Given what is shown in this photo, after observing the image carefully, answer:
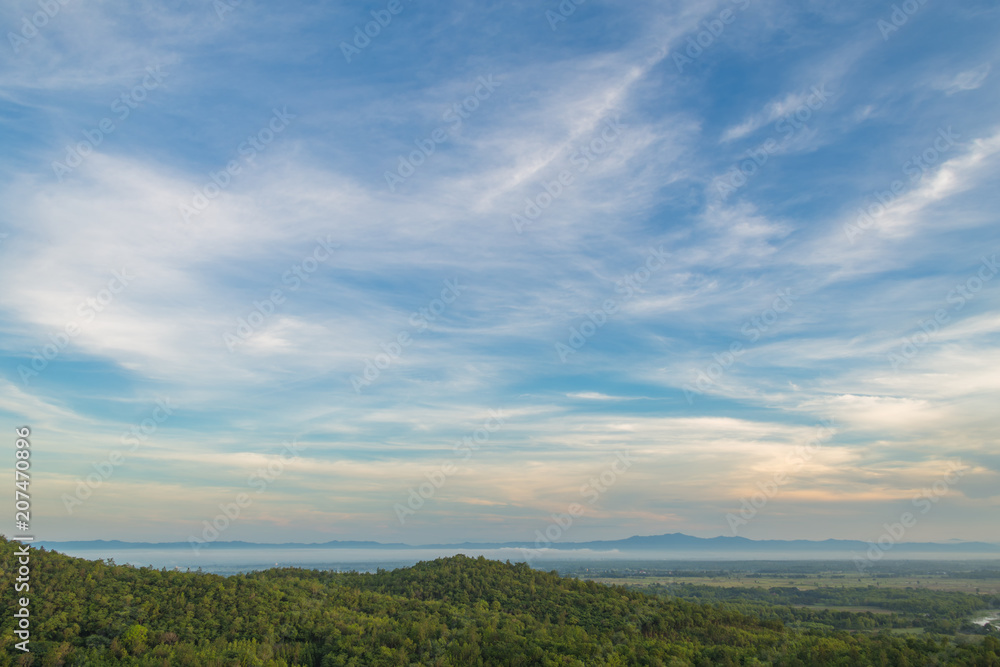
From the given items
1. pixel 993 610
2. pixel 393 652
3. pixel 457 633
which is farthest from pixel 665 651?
pixel 993 610

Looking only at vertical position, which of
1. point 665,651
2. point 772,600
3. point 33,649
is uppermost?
point 33,649

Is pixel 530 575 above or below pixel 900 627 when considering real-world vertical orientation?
above

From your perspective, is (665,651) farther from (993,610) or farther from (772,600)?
(772,600)

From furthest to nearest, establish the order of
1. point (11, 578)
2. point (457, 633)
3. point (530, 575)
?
point (530, 575) → point (457, 633) → point (11, 578)

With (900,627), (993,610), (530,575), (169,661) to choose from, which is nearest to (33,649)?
(169,661)

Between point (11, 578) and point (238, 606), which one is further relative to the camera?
point (238, 606)

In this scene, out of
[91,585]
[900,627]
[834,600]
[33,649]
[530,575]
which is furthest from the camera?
[834,600]
